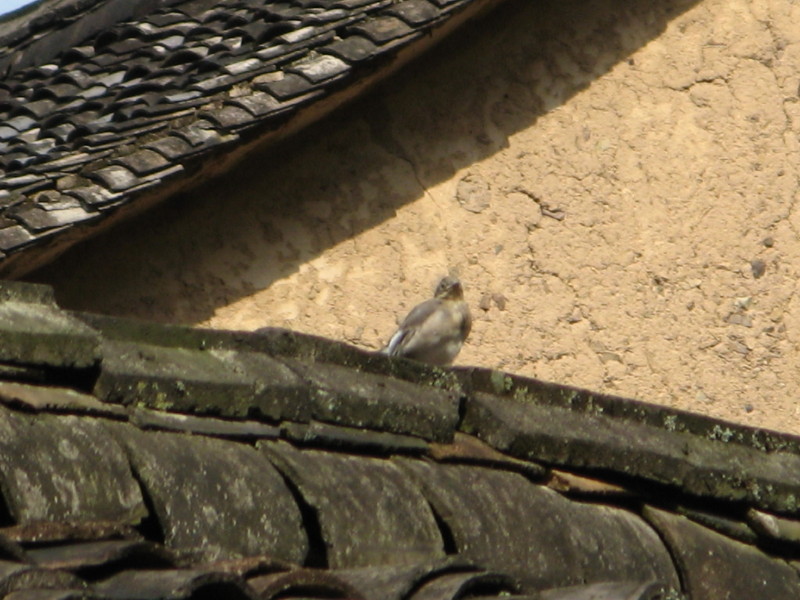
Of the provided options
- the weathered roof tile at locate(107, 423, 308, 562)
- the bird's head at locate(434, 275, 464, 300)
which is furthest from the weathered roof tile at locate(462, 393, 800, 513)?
the bird's head at locate(434, 275, 464, 300)

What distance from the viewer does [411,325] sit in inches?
256

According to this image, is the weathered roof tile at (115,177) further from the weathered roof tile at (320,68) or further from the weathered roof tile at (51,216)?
the weathered roof tile at (320,68)

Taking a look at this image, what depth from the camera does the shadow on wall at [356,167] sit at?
21.3 feet

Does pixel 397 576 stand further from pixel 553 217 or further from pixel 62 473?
pixel 553 217

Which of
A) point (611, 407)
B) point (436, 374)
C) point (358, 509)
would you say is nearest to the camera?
point (358, 509)

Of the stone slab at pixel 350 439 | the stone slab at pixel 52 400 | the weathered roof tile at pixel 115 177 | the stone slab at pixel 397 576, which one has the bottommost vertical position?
the stone slab at pixel 397 576

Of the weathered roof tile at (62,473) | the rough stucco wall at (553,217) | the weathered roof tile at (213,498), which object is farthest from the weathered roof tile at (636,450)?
the rough stucco wall at (553,217)

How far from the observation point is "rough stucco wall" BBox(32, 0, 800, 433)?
260 inches

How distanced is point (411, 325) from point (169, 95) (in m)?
1.34

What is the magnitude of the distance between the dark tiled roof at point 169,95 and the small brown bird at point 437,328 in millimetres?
887

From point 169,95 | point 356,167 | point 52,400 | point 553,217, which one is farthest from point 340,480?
point 553,217

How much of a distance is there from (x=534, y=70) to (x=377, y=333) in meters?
1.44

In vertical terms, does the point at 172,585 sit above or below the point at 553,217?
above

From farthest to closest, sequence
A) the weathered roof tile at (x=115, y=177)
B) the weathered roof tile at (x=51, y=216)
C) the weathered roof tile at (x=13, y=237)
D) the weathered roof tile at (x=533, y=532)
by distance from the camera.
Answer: the weathered roof tile at (x=115, y=177) → the weathered roof tile at (x=51, y=216) → the weathered roof tile at (x=13, y=237) → the weathered roof tile at (x=533, y=532)
